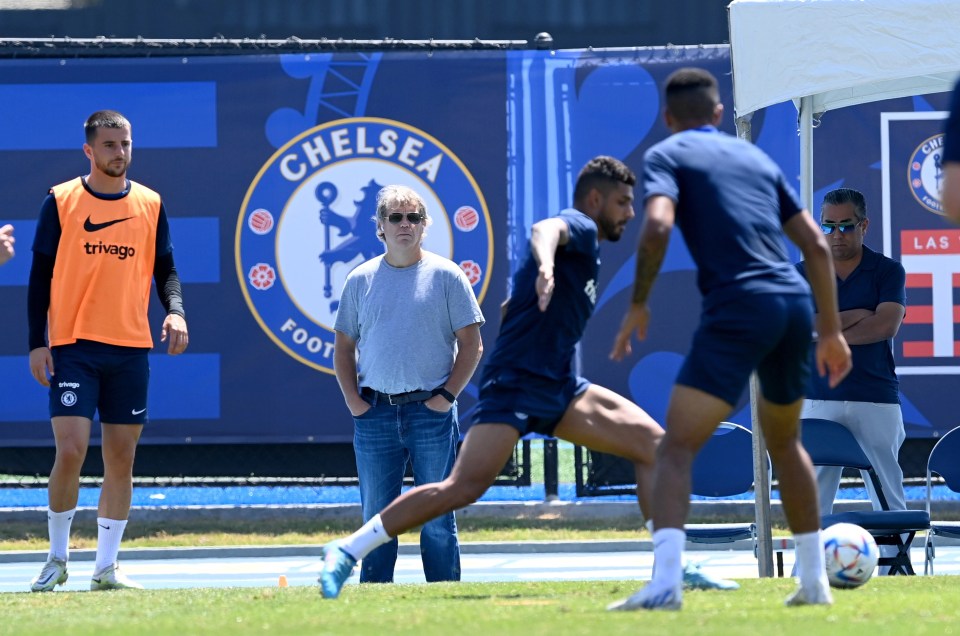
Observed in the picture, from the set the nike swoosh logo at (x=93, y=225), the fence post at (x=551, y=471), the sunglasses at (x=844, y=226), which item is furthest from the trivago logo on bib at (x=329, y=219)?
the nike swoosh logo at (x=93, y=225)

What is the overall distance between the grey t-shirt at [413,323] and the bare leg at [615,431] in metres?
1.43

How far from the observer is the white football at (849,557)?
6074mm

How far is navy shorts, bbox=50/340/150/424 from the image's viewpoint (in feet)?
22.5

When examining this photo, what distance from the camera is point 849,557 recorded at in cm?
608

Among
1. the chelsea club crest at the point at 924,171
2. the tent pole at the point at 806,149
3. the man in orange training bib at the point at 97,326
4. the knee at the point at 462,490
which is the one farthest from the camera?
the chelsea club crest at the point at 924,171

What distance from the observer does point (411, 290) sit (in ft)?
23.7

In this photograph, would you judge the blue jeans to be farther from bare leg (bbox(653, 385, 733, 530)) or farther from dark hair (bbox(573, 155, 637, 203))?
bare leg (bbox(653, 385, 733, 530))

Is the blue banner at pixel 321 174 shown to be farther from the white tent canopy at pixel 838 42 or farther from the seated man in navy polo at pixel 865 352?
the white tent canopy at pixel 838 42

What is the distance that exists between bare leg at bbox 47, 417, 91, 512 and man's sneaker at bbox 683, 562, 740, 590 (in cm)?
286

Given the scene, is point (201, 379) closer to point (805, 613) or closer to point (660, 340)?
point (660, 340)

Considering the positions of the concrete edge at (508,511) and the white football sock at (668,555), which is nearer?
the white football sock at (668,555)

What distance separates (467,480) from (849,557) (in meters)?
1.71

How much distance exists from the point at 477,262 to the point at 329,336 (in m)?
1.32

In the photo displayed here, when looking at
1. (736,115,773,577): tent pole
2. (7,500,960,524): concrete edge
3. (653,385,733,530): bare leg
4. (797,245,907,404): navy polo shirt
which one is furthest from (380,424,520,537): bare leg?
(7,500,960,524): concrete edge
